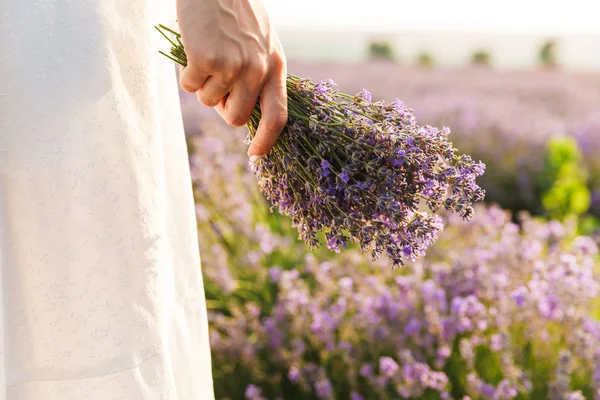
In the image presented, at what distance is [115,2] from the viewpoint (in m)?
1.25

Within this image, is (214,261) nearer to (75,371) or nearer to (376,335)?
(376,335)

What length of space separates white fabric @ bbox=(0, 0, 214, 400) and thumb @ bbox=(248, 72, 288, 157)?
0.22 meters

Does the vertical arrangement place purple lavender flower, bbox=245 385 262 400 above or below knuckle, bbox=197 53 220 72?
below

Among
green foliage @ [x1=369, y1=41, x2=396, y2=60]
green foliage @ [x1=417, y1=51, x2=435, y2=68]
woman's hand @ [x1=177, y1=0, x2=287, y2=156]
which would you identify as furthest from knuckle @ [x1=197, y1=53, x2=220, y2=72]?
green foliage @ [x1=369, y1=41, x2=396, y2=60]

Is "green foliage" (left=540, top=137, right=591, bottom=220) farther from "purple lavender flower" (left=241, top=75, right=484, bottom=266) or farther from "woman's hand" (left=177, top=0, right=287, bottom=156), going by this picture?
"woman's hand" (left=177, top=0, right=287, bottom=156)

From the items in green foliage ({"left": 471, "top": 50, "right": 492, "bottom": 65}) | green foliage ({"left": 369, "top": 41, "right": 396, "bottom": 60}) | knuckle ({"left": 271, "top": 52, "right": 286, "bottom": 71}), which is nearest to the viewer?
knuckle ({"left": 271, "top": 52, "right": 286, "bottom": 71})

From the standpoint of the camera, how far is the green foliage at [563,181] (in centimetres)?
475

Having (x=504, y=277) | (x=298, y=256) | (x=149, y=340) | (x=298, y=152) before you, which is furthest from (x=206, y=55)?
(x=298, y=256)

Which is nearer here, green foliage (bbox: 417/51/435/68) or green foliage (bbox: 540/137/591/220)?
green foliage (bbox: 540/137/591/220)

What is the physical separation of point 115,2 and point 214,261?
1.87m

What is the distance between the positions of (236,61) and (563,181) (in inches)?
164

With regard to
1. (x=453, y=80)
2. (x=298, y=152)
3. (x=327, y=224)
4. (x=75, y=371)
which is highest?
(x=453, y=80)

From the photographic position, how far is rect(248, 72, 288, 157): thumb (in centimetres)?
125

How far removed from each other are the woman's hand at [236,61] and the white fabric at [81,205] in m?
0.14
